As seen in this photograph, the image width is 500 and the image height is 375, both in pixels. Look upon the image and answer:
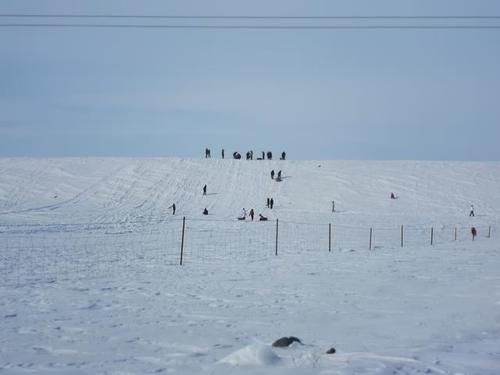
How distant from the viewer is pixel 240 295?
35.7 ft

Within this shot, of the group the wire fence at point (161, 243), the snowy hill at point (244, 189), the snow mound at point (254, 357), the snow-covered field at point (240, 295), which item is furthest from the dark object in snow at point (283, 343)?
the snowy hill at point (244, 189)

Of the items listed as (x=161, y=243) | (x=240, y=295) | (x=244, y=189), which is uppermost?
(x=244, y=189)

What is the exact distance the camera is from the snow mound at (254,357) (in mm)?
5949

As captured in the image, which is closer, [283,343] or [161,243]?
[283,343]

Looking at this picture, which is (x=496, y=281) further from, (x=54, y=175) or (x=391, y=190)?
(x=54, y=175)

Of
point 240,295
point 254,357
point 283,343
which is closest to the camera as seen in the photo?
Answer: point 254,357

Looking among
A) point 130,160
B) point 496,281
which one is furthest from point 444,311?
point 130,160

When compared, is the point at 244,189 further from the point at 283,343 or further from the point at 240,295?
the point at 283,343

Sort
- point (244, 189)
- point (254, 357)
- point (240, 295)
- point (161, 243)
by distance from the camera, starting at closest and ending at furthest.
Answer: point (254, 357) < point (240, 295) < point (161, 243) < point (244, 189)

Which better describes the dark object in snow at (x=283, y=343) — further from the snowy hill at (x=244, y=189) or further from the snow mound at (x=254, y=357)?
the snowy hill at (x=244, y=189)

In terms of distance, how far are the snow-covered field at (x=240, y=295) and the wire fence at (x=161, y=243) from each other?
9 cm

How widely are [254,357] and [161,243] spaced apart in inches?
663

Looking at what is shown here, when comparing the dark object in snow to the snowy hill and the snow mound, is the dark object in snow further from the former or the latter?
the snowy hill

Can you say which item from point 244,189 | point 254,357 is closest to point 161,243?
point 254,357
